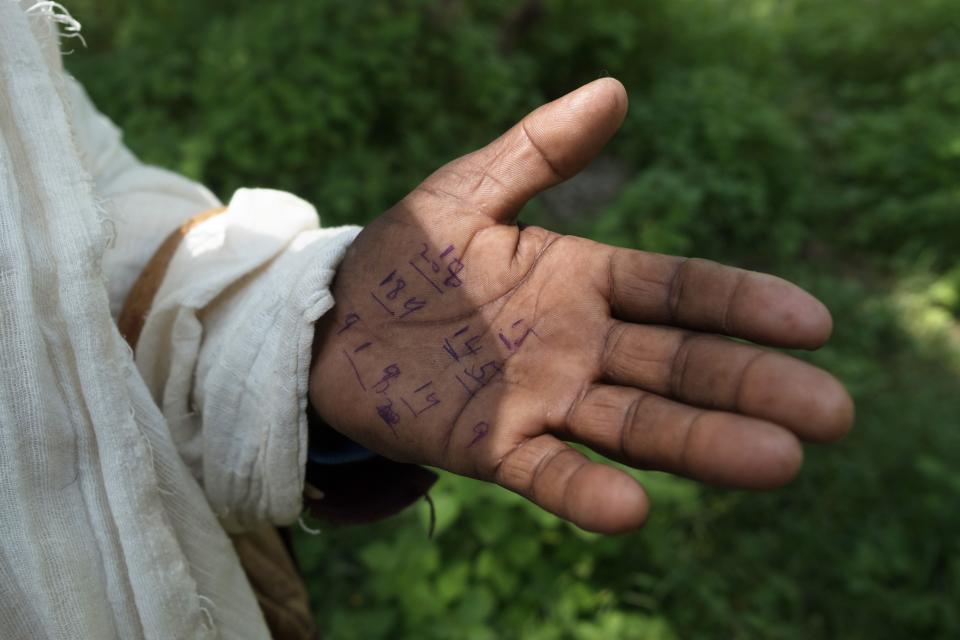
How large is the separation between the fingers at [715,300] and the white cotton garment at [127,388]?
0.49 m

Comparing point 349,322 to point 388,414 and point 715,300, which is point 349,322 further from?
point 715,300

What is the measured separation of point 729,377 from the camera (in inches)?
37.2

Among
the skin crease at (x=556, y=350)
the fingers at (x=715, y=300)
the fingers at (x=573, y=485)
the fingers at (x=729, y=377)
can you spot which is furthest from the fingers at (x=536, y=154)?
the fingers at (x=573, y=485)

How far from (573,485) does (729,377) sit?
255 mm

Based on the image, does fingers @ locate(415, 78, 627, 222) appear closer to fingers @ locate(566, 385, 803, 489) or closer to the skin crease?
the skin crease

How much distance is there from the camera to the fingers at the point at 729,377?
883mm

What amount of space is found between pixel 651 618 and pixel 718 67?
387cm

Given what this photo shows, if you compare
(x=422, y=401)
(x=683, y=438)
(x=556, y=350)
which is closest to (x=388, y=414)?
(x=422, y=401)

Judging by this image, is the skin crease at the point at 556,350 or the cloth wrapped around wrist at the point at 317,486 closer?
the skin crease at the point at 556,350

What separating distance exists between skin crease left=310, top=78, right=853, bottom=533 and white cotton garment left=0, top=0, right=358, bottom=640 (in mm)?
111

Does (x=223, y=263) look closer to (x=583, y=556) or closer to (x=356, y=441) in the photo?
(x=356, y=441)

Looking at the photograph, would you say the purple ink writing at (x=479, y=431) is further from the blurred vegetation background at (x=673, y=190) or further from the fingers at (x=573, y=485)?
the blurred vegetation background at (x=673, y=190)

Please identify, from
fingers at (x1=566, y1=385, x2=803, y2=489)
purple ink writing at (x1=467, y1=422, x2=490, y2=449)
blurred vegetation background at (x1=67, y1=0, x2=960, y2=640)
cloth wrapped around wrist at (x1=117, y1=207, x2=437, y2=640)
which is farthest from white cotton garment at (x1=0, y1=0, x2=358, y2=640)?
blurred vegetation background at (x1=67, y1=0, x2=960, y2=640)

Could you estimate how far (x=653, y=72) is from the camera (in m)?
5.06
